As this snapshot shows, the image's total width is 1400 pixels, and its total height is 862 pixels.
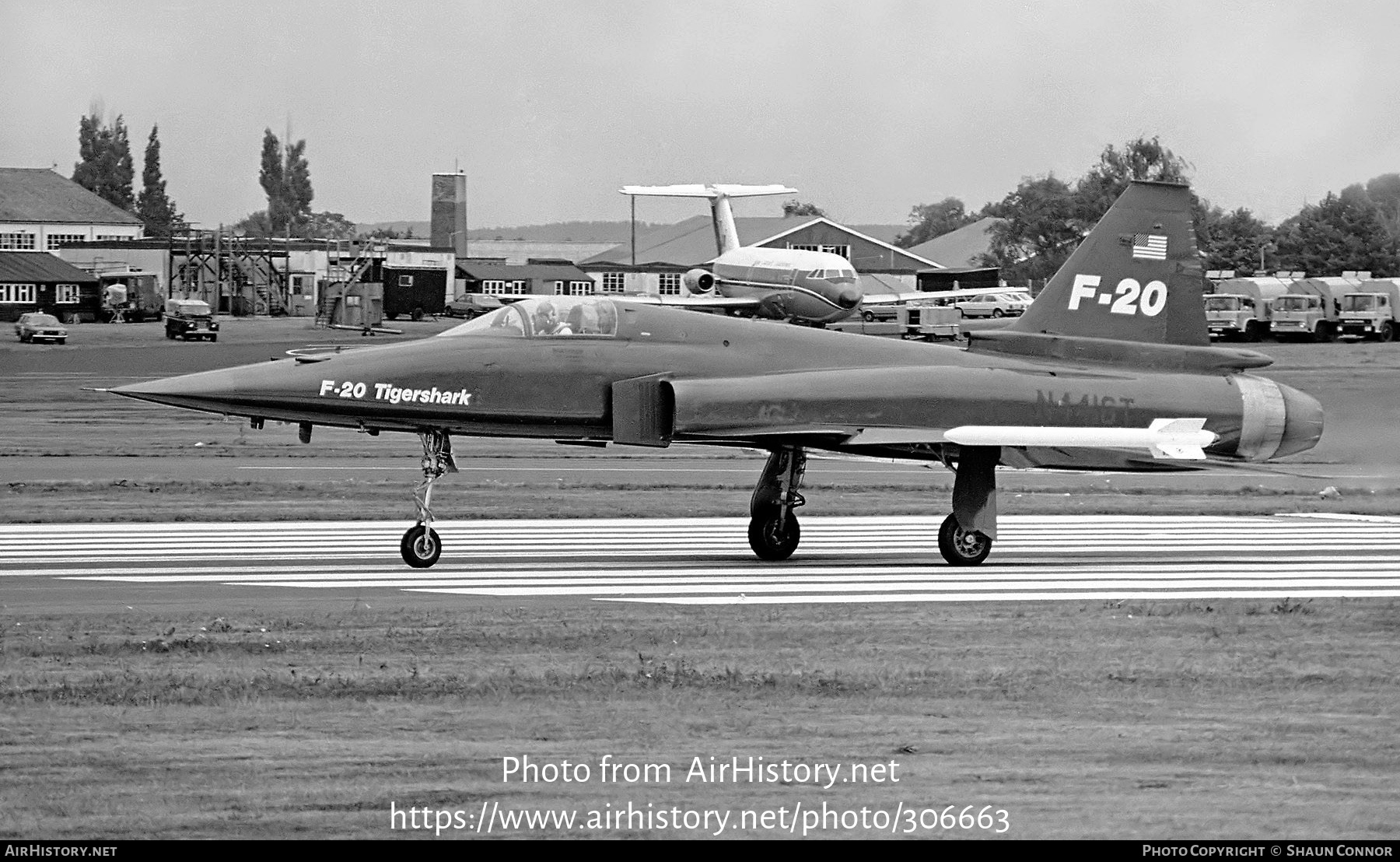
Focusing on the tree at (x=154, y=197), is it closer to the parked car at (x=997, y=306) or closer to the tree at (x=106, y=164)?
the tree at (x=106, y=164)

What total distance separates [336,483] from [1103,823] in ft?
55.5

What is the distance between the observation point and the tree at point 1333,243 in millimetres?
78188

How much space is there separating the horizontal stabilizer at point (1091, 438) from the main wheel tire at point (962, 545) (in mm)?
970

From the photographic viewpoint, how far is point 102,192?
148250 millimetres

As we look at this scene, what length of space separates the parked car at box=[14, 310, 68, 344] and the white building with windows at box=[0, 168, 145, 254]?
159 feet

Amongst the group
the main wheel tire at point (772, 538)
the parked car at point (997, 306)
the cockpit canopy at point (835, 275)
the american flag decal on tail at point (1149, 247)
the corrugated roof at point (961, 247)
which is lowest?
the main wheel tire at point (772, 538)

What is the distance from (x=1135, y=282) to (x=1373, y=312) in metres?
52.6

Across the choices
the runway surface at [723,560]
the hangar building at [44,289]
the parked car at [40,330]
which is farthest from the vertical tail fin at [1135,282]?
the hangar building at [44,289]

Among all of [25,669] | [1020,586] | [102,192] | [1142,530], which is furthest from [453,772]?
[102,192]

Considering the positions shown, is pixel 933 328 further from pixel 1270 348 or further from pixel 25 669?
pixel 25 669

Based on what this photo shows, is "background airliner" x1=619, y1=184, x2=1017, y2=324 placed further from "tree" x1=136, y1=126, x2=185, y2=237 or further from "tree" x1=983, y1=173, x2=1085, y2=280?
"tree" x1=136, y1=126, x2=185, y2=237

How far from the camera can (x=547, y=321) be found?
51.2 feet

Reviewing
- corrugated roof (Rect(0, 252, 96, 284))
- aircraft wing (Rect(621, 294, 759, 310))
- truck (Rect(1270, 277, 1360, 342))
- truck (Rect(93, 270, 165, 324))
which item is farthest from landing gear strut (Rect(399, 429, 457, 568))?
corrugated roof (Rect(0, 252, 96, 284))

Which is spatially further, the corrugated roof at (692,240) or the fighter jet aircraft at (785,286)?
the corrugated roof at (692,240)
